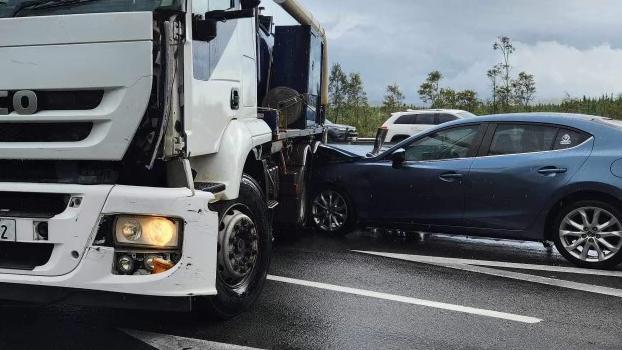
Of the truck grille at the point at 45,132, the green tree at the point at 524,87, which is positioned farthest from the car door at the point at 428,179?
the green tree at the point at 524,87

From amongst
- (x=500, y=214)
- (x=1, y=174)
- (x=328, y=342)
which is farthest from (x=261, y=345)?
(x=500, y=214)

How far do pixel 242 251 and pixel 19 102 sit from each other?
1.66 metres

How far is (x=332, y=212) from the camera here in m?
7.75

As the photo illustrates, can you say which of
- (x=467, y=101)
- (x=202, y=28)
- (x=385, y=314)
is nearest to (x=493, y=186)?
(x=385, y=314)

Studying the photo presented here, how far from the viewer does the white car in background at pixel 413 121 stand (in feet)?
71.4

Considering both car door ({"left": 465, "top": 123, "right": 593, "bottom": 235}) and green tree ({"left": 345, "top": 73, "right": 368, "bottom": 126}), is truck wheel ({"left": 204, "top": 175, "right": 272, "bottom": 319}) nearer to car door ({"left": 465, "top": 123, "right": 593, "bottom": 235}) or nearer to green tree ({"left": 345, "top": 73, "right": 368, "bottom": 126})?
car door ({"left": 465, "top": 123, "right": 593, "bottom": 235})

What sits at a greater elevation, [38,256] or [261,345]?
[38,256]

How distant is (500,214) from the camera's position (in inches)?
253

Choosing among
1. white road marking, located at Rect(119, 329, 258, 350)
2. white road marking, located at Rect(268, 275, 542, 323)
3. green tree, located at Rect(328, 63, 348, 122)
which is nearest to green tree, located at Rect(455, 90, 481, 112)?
green tree, located at Rect(328, 63, 348, 122)

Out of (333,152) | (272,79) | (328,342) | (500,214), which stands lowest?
(328,342)

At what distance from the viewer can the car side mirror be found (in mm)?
7129

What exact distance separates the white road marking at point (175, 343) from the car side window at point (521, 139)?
3999mm

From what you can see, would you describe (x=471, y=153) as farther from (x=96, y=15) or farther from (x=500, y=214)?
(x=96, y=15)

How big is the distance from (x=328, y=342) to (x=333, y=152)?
4.28 metres
